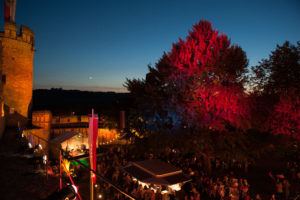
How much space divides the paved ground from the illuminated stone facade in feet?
40.8

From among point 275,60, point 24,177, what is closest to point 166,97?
point 275,60

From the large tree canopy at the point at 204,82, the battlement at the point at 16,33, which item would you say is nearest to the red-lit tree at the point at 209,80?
the large tree canopy at the point at 204,82

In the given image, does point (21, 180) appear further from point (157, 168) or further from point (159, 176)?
point (157, 168)

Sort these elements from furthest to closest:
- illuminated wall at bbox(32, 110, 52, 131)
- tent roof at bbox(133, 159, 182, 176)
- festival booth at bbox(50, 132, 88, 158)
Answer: illuminated wall at bbox(32, 110, 52, 131), festival booth at bbox(50, 132, 88, 158), tent roof at bbox(133, 159, 182, 176)

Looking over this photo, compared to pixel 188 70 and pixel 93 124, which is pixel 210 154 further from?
pixel 93 124

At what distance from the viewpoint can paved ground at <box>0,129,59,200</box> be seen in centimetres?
574

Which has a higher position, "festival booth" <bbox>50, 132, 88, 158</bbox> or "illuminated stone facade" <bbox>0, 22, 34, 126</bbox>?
"illuminated stone facade" <bbox>0, 22, 34, 126</bbox>

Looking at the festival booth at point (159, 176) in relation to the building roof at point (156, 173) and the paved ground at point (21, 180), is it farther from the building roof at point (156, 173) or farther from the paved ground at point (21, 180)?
the paved ground at point (21, 180)

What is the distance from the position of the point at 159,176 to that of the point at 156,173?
0.26 metres

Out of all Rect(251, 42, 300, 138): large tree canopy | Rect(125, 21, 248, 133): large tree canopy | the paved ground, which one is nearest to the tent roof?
Rect(125, 21, 248, 133): large tree canopy

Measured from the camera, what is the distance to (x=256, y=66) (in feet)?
45.5

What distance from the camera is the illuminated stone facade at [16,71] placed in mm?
20453

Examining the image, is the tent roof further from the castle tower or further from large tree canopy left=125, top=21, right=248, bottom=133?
the castle tower

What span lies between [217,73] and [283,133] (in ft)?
19.0
